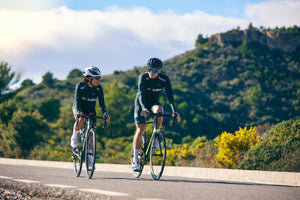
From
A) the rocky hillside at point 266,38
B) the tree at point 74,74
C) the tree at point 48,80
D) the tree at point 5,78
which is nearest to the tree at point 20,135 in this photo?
the tree at point 5,78

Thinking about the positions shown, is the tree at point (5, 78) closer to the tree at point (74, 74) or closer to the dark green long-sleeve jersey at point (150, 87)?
the dark green long-sleeve jersey at point (150, 87)

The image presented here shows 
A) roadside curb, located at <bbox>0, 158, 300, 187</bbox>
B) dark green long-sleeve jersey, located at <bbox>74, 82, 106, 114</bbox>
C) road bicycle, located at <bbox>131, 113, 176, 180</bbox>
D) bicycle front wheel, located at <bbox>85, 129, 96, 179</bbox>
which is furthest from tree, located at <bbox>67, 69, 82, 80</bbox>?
road bicycle, located at <bbox>131, 113, 176, 180</bbox>

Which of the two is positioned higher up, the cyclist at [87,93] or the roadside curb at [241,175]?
the cyclist at [87,93]

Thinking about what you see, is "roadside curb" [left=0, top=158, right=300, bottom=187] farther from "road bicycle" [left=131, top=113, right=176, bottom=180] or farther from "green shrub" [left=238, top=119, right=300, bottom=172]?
"green shrub" [left=238, top=119, right=300, bottom=172]

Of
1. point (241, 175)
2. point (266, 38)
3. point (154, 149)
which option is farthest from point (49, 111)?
point (154, 149)

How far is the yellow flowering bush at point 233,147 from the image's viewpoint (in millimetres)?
11913

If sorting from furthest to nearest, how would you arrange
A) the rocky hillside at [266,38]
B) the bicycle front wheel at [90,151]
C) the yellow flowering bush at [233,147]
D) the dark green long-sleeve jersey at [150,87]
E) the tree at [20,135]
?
the rocky hillside at [266,38], the tree at [20,135], the yellow flowering bush at [233,147], the bicycle front wheel at [90,151], the dark green long-sleeve jersey at [150,87]

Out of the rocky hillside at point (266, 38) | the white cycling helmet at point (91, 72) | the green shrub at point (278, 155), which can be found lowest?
the green shrub at point (278, 155)

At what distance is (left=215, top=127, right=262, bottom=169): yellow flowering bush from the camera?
11913 mm

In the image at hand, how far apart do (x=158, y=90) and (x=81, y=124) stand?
84.1 inches

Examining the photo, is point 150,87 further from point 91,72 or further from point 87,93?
point 87,93

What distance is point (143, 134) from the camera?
7684 mm

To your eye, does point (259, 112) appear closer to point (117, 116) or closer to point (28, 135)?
point (117, 116)

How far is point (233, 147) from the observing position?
12.1m
